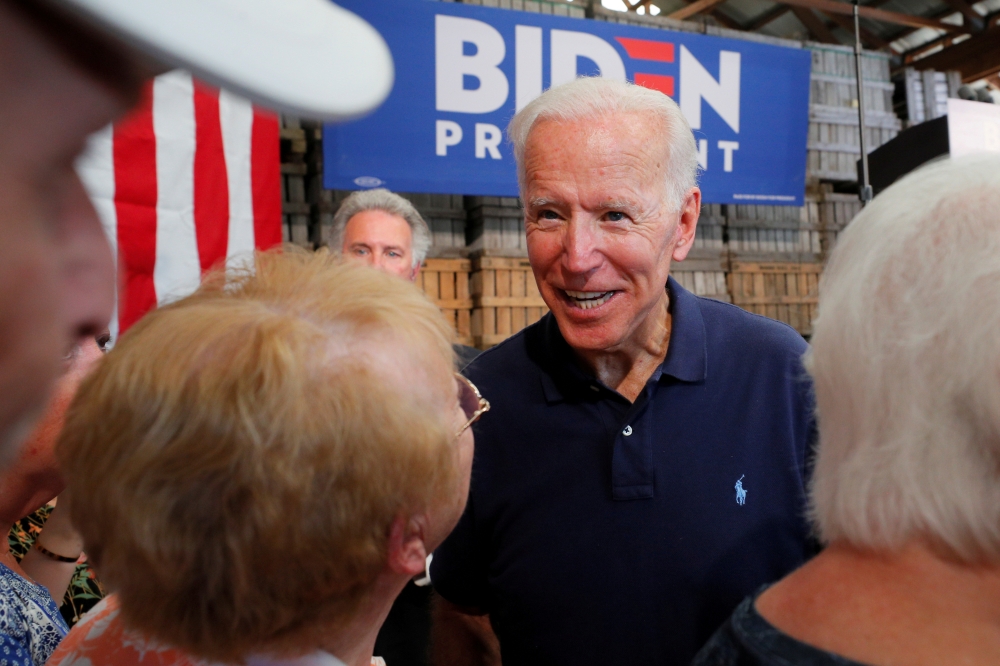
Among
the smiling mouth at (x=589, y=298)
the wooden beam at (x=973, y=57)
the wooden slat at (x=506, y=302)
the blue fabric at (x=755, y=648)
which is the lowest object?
the blue fabric at (x=755, y=648)

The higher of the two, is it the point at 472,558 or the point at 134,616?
the point at 134,616

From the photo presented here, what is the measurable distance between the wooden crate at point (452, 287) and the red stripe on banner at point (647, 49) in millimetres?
2379

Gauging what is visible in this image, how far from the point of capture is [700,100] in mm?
6637

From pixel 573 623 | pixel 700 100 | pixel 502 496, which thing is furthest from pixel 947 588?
pixel 700 100

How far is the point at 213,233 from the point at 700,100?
14.4 ft

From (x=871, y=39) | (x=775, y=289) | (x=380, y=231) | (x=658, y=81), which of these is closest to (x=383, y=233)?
(x=380, y=231)

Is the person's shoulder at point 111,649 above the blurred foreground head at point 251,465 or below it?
below

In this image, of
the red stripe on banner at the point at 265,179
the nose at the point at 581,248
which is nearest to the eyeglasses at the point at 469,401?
the nose at the point at 581,248

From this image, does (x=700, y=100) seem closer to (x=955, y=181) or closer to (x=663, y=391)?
(x=663, y=391)

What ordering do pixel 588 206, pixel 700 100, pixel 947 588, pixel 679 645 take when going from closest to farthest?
1. pixel 947 588
2. pixel 679 645
3. pixel 588 206
4. pixel 700 100

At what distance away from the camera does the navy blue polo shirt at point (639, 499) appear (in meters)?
1.42

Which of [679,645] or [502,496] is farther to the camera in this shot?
[502,496]

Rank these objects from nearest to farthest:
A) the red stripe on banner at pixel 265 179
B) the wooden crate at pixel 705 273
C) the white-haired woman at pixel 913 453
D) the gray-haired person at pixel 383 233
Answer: the white-haired woman at pixel 913 453 → the gray-haired person at pixel 383 233 → the red stripe on banner at pixel 265 179 → the wooden crate at pixel 705 273

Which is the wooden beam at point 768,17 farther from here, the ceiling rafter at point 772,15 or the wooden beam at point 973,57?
the wooden beam at point 973,57
